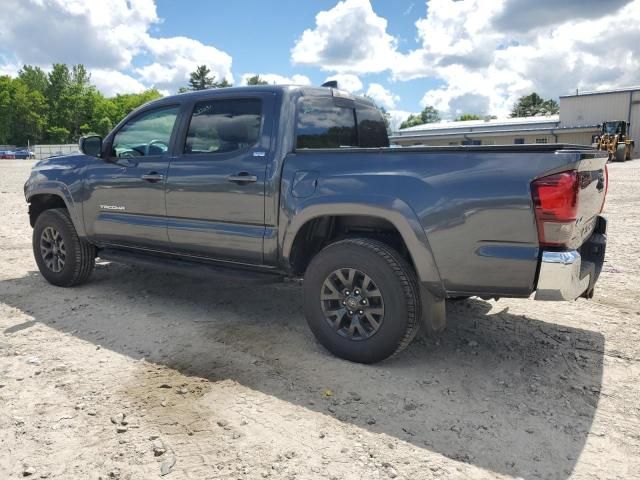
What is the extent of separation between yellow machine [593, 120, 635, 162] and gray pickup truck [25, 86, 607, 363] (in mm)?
29411

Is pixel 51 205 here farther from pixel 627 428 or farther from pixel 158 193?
pixel 627 428

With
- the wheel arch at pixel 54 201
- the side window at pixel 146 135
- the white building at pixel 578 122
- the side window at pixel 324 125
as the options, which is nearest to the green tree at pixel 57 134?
the white building at pixel 578 122

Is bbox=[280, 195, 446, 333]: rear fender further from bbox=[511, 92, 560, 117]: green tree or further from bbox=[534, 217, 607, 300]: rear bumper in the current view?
bbox=[511, 92, 560, 117]: green tree

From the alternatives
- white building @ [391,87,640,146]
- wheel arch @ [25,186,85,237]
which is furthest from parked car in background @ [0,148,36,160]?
wheel arch @ [25,186,85,237]

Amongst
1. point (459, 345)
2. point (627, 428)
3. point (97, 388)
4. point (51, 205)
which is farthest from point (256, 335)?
point (51, 205)

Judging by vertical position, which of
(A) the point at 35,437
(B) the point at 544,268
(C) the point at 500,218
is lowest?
(A) the point at 35,437

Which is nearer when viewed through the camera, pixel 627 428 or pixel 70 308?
pixel 627 428

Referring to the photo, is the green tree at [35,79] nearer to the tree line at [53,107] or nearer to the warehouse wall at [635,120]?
the tree line at [53,107]

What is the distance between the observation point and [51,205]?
226 inches

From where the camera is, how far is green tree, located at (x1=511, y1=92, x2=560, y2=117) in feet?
303

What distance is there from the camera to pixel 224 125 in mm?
4254

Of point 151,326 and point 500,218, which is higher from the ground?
point 500,218

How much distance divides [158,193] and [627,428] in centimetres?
382

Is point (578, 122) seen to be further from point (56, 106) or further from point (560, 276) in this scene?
point (56, 106)
